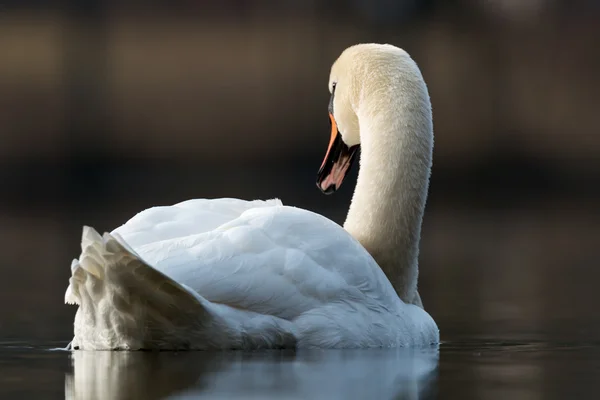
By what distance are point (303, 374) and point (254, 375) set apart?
0.19 meters

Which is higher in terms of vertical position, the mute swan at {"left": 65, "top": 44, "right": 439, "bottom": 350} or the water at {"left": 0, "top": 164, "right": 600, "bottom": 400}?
the mute swan at {"left": 65, "top": 44, "right": 439, "bottom": 350}

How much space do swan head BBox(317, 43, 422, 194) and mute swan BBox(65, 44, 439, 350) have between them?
40 mm

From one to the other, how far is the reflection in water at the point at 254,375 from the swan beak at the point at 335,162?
197 cm

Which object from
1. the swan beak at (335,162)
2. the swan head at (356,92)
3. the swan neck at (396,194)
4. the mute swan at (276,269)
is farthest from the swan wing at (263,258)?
the swan beak at (335,162)

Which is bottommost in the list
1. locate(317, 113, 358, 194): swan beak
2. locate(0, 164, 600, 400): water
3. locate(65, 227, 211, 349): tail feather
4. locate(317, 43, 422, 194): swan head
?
locate(0, 164, 600, 400): water

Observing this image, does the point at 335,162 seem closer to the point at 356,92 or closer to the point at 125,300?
the point at 356,92

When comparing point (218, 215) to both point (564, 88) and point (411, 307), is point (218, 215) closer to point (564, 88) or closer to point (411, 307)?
point (411, 307)

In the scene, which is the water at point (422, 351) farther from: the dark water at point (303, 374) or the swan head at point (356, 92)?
the swan head at point (356, 92)

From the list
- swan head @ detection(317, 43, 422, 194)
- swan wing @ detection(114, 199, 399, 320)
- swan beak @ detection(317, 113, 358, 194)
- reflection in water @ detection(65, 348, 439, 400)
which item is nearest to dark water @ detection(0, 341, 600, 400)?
reflection in water @ detection(65, 348, 439, 400)

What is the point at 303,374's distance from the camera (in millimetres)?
6227

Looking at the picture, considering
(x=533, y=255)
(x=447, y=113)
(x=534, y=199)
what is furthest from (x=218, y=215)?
(x=447, y=113)

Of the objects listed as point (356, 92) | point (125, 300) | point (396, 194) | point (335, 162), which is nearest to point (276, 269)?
point (125, 300)

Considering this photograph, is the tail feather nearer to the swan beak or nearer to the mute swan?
the mute swan

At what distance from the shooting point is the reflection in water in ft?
18.9
